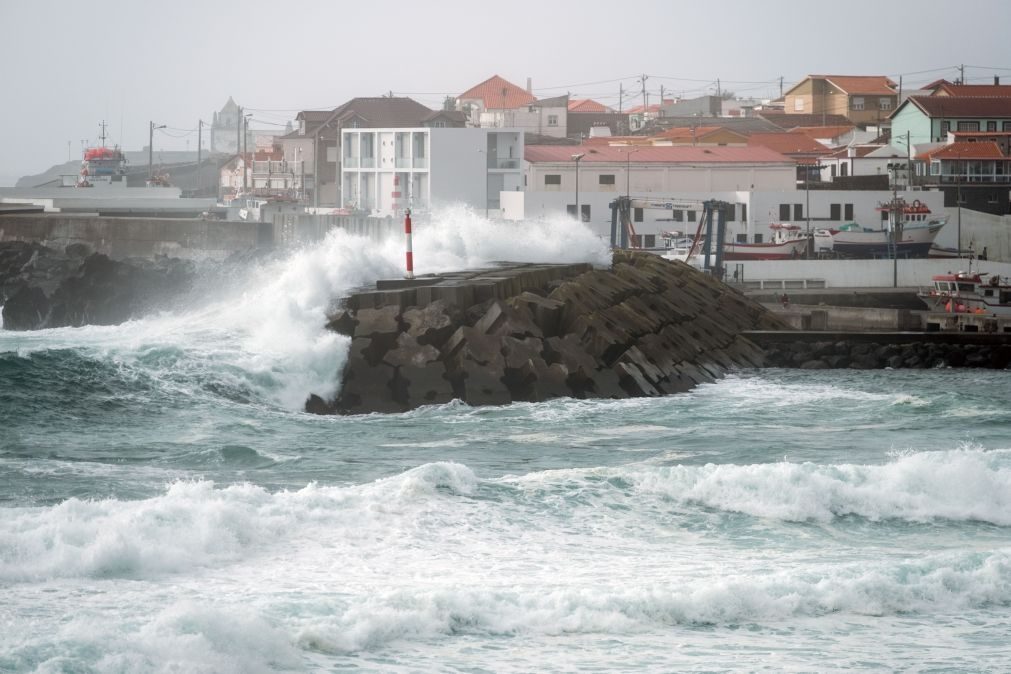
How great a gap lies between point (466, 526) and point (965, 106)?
49321 millimetres

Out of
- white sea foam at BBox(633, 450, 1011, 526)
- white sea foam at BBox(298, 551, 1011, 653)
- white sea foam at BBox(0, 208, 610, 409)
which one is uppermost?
white sea foam at BBox(0, 208, 610, 409)

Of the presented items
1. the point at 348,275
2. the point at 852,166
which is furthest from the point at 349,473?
the point at 852,166

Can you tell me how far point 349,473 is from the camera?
40.6 feet

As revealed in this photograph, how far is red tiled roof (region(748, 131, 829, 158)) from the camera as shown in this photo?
58438 mm

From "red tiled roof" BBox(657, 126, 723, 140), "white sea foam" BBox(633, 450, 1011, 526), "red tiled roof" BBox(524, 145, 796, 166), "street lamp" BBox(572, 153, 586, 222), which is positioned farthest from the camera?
"red tiled roof" BBox(657, 126, 723, 140)

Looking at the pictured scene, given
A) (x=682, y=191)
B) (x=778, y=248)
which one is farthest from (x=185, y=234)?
(x=682, y=191)

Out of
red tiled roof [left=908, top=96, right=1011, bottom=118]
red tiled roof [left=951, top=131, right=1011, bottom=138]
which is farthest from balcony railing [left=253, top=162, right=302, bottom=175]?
red tiled roof [left=951, top=131, right=1011, bottom=138]

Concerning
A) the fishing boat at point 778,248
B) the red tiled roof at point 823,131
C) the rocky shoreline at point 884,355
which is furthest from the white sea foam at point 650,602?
the red tiled roof at point 823,131

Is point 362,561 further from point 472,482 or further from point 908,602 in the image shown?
point 908,602

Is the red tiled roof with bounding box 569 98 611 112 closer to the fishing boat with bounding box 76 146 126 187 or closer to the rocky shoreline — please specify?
the fishing boat with bounding box 76 146 126 187

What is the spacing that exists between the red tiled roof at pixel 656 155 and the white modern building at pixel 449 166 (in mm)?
1030

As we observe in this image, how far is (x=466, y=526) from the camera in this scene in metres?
10.7

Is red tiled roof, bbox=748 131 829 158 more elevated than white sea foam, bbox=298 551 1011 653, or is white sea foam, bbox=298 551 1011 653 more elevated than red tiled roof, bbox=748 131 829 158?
red tiled roof, bbox=748 131 829 158

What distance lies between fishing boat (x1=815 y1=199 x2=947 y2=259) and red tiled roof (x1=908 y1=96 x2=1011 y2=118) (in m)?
13.8
